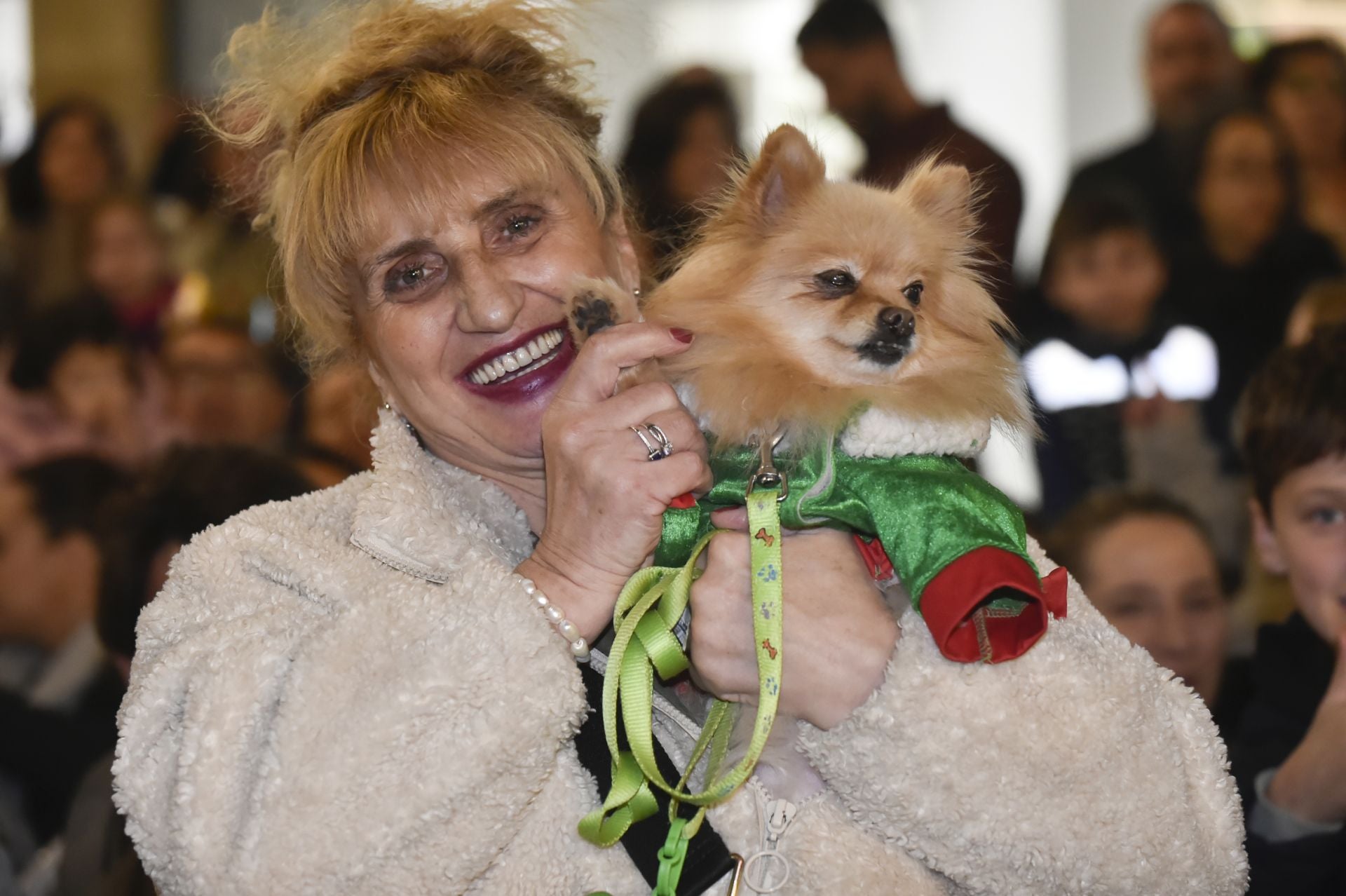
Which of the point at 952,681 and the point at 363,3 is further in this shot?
the point at 363,3

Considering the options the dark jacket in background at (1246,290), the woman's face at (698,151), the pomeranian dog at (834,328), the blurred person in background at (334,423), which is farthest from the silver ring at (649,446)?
the dark jacket in background at (1246,290)

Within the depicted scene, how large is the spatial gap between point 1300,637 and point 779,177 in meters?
1.22

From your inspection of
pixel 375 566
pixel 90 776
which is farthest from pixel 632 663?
pixel 90 776

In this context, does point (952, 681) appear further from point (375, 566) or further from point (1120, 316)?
point (1120, 316)

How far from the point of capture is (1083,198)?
12.7 ft

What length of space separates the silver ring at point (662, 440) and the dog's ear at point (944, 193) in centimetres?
56

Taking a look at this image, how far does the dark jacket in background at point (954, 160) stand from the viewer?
302cm

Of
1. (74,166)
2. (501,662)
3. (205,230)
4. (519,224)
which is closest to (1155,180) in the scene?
(519,224)

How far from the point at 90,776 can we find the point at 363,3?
1.55 m

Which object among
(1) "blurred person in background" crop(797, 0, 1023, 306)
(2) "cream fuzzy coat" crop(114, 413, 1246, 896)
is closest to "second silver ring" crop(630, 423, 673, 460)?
Result: (2) "cream fuzzy coat" crop(114, 413, 1246, 896)

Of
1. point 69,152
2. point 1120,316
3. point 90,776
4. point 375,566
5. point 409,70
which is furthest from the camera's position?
point 69,152

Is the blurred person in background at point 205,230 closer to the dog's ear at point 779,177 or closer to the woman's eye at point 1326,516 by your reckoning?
the dog's ear at point 779,177

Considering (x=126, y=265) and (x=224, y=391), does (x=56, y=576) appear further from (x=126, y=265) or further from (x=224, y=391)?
(x=126, y=265)

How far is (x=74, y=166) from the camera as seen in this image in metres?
5.06
